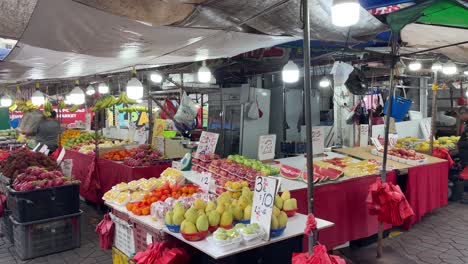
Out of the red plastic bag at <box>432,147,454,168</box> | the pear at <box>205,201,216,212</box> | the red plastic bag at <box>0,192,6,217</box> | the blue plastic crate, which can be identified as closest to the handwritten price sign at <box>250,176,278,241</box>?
the pear at <box>205,201,216,212</box>

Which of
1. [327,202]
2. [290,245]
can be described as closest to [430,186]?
[327,202]

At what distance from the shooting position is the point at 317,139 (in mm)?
6383

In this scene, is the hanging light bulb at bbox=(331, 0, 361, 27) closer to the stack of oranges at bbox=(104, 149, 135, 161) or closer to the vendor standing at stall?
the stack of oranges at bbox=(104, 149, 135, 161)

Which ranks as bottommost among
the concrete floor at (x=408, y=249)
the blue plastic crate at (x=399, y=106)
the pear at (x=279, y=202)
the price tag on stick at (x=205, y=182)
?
the concrete floor at (x=408, y=249)

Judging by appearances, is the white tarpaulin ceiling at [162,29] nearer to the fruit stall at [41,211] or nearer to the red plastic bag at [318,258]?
the fruit stall at [41,211]

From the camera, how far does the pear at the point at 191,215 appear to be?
3016 millimetres

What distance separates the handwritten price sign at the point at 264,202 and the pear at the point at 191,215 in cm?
48

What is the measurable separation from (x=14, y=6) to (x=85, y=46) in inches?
57.8

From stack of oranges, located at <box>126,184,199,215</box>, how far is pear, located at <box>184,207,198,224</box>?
78 centimetres

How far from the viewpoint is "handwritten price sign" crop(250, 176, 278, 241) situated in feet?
9.45

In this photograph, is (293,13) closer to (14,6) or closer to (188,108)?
(14,6)

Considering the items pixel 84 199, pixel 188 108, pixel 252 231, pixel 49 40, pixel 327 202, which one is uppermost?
pixel 49 40

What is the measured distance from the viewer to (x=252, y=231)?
283 cm

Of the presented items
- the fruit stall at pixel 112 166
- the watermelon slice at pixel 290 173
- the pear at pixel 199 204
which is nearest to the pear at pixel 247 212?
the pear at pixel 199 204
